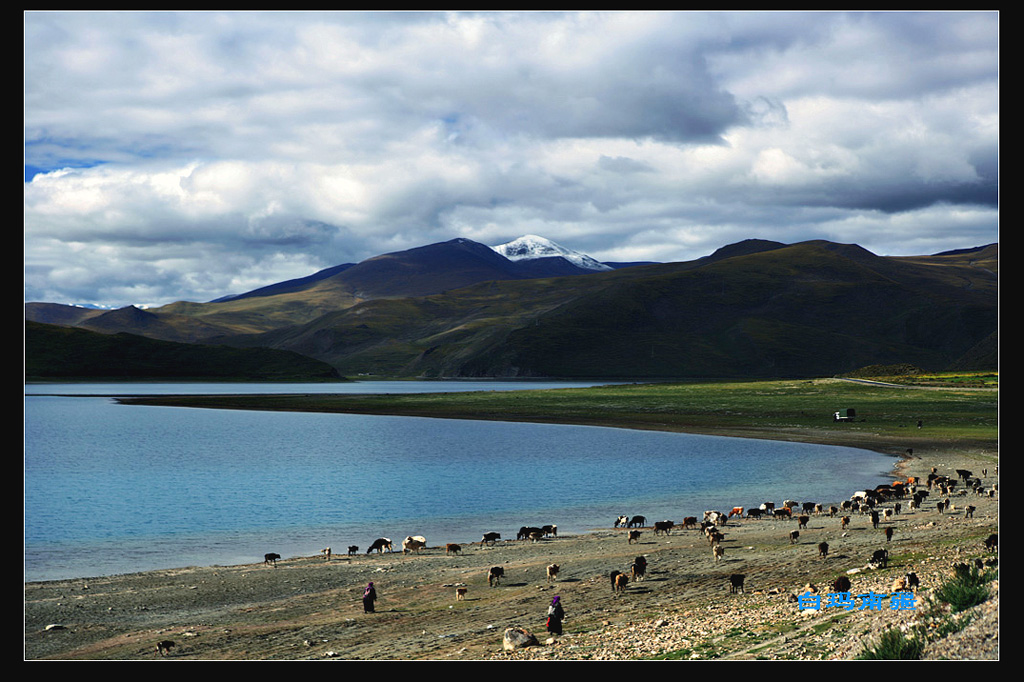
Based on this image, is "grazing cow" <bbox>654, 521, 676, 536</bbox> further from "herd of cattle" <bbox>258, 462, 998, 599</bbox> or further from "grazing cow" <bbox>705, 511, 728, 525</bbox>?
"grazing cow" <bbox>705, 511, 728, 525</bbox>

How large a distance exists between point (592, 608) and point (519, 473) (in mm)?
40507

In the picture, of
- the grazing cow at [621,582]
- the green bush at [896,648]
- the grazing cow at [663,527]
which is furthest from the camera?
the grazing cow at [663,527]

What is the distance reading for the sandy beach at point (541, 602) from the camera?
1484 cm

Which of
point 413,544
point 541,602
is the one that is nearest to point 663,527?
point 413,544

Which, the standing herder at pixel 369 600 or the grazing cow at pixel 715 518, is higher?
the standing herder at pixel 369 600

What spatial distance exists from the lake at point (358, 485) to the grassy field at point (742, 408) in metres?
9.20

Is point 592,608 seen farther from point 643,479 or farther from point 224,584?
point 643,479

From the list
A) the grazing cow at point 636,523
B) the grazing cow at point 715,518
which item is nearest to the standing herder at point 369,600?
the grazing cow at point 636,523

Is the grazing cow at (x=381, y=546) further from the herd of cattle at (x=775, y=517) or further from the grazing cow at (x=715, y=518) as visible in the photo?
the grazing cow at (x=715, y=518)

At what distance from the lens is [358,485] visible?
57594mm

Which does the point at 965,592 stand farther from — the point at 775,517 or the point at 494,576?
the point at 775,517

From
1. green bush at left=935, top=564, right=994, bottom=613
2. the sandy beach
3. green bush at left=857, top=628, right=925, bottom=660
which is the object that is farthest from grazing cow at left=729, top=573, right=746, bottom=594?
green bush at left=857, top=628, right=925, bottom=660
